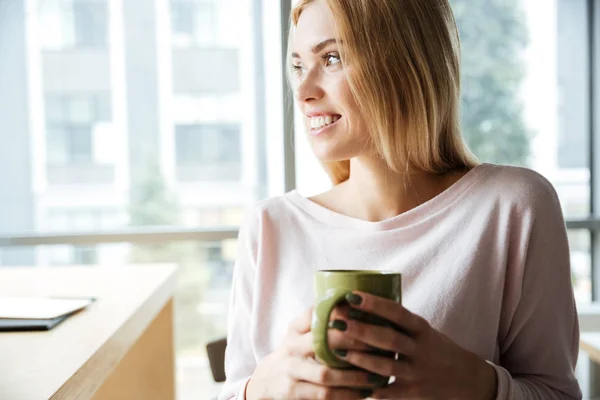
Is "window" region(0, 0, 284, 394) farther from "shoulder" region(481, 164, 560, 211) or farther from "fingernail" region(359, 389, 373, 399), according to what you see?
"fingernail" region(359, 389, 373, 399)

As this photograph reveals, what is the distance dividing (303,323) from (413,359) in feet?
0.40

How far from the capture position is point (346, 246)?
1.12 meters

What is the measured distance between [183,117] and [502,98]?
1656mm

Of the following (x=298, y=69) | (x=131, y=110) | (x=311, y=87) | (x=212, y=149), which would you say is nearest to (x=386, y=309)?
(x=311, y=87)

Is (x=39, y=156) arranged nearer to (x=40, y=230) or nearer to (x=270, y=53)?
(x=40, y=230)

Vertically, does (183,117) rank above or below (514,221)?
above

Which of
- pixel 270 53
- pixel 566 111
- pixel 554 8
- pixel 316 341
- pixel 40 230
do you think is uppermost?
pixel 554 8

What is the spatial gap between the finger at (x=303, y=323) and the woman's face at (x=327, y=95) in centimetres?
41

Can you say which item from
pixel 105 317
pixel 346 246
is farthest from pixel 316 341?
pixel 105 317

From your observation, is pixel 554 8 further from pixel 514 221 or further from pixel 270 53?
pixel 514 221

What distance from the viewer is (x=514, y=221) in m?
1.04

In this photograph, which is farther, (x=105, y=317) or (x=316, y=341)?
(x=105, y=317)

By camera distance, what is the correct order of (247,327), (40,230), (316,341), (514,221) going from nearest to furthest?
(316,341)
(514,221)
(247,327)
(40,230)

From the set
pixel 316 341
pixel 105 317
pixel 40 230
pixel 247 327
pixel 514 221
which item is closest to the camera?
pixel 316 341
